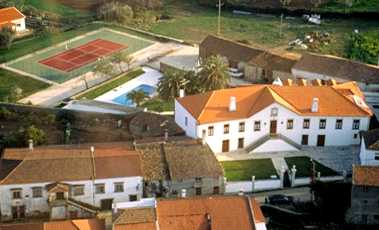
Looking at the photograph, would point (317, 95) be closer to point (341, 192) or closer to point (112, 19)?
point (341, 192)

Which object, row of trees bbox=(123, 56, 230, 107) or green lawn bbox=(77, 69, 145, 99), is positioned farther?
green lawn bbox=(77, 69, 145, 99)

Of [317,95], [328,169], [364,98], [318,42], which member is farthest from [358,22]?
[328,169]

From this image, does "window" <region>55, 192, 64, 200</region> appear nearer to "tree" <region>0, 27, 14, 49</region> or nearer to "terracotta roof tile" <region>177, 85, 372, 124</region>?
"terracotta roof tile" <region>177, 85, 372, 124</region>

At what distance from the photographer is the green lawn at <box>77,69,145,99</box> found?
202 ft

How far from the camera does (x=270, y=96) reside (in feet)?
165

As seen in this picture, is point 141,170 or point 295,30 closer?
point 141,170

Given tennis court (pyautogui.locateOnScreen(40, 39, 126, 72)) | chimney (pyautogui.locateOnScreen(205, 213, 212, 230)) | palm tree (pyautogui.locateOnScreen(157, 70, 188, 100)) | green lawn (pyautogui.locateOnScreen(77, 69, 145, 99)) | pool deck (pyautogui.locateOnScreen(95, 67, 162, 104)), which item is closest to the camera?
chimney (pyautogui.locateOnScreen(205, 213, 212, 230))

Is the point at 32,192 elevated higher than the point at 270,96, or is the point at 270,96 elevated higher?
the point at 270,96

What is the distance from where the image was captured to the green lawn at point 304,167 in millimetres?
47125

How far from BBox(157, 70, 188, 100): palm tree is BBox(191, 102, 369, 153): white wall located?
20.1ft

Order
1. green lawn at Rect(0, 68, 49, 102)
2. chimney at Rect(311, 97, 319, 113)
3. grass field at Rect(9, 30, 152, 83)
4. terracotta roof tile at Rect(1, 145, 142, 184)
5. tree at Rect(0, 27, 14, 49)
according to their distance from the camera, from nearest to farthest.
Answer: terracotta roof tile at Rect(1, 145, 142, 184) < chimney at Rect(311, 97, 319, 113) < green lawn at Rect(0, 68, 49, 102) < grass field at Rect(9, 30, 152, 83) < tree at Rect(0, 27, 14, 49)

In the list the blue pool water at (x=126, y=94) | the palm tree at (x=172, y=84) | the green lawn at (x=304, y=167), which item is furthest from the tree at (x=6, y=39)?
the green lawn at (x=304, y=167)

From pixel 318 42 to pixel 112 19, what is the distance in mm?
21865

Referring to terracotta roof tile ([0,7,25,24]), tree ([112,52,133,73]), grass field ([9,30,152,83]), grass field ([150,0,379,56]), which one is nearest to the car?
tree ([112,52,133,73])
